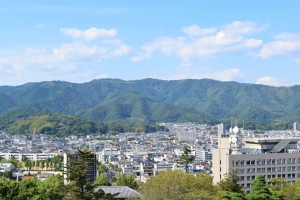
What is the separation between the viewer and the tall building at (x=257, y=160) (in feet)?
84.0

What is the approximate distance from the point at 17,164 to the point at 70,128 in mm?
55957

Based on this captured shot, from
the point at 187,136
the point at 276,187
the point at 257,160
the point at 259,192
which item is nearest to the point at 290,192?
the point at 259,192

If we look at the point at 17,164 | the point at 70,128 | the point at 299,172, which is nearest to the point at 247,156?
the point at 299,172

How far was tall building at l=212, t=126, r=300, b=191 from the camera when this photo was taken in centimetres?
2559

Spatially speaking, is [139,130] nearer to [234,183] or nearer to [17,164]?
[17,164]

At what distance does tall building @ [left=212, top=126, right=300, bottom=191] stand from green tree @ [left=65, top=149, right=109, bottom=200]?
38.1 feet

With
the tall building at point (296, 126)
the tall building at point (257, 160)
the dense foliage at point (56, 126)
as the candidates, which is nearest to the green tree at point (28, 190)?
the tall building at point (257, 160)

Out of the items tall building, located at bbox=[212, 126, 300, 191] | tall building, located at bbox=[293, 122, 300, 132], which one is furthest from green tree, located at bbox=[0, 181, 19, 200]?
tall building, located at bbox=[293, 122, 300, 132]

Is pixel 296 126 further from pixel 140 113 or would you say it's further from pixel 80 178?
pixel 80 178

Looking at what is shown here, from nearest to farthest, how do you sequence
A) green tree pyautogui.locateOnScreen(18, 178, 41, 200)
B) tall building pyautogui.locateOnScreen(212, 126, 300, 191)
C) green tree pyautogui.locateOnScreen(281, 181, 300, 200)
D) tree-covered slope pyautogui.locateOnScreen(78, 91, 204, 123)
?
green tree pyautogui.locateOnScreen(281, 181, 300, 200)
green tree pyautogui.locateOnScreen(18, 178, 41, 200)
tall building pyautogui.locateOnScreen(212, 126, 300, 191)
tree-covered slope pyautogui.locateOnScreen(78, 91, 204, 123)

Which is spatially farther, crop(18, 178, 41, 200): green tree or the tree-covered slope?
the tree-covered slope

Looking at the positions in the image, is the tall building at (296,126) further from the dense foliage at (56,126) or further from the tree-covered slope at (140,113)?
the tree-covered slope at (140,113)

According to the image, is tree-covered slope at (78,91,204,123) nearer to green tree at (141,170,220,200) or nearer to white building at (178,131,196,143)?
white building at (178,131,196,143)

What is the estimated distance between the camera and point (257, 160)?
26.0 metres
